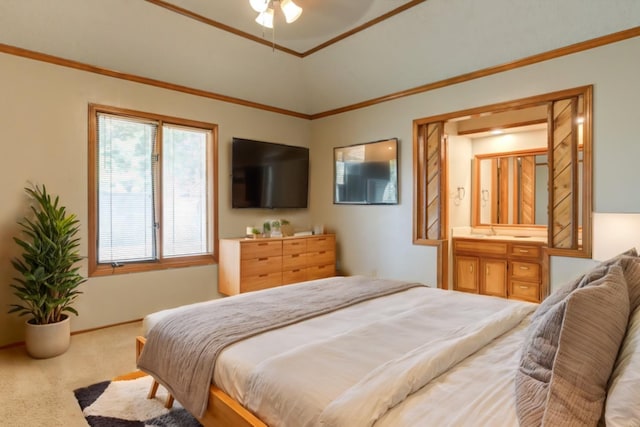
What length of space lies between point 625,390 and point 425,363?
0.57 metres

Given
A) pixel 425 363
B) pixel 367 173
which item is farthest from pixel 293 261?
pixel 425 363

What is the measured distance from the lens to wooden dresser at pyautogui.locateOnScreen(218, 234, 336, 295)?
421cm

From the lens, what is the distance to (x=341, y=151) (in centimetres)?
514

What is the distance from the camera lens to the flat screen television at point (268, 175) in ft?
15.3

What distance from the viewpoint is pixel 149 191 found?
407 centimetres

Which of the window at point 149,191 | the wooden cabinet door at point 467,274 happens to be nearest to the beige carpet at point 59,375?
the window at point 149,191

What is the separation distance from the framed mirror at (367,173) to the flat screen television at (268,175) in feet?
1.71

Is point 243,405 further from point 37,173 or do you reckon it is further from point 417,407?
point 37,173

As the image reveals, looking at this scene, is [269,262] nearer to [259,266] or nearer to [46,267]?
[259,266]

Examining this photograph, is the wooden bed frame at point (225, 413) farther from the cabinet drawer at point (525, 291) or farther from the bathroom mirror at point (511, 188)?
the bathroom mirror at point (511, 188)

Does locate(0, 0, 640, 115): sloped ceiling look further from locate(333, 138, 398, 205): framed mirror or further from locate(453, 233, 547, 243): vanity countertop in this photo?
locate(453, 233, 547, 243): vanity countertop

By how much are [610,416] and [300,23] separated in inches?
140

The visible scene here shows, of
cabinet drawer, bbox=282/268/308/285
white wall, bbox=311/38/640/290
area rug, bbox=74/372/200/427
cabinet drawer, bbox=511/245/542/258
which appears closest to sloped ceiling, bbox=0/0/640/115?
white wall, bbox=311/38/640/290

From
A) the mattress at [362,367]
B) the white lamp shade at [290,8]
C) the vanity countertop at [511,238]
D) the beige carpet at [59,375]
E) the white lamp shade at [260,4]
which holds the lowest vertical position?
the beige carpet at [59,375]
